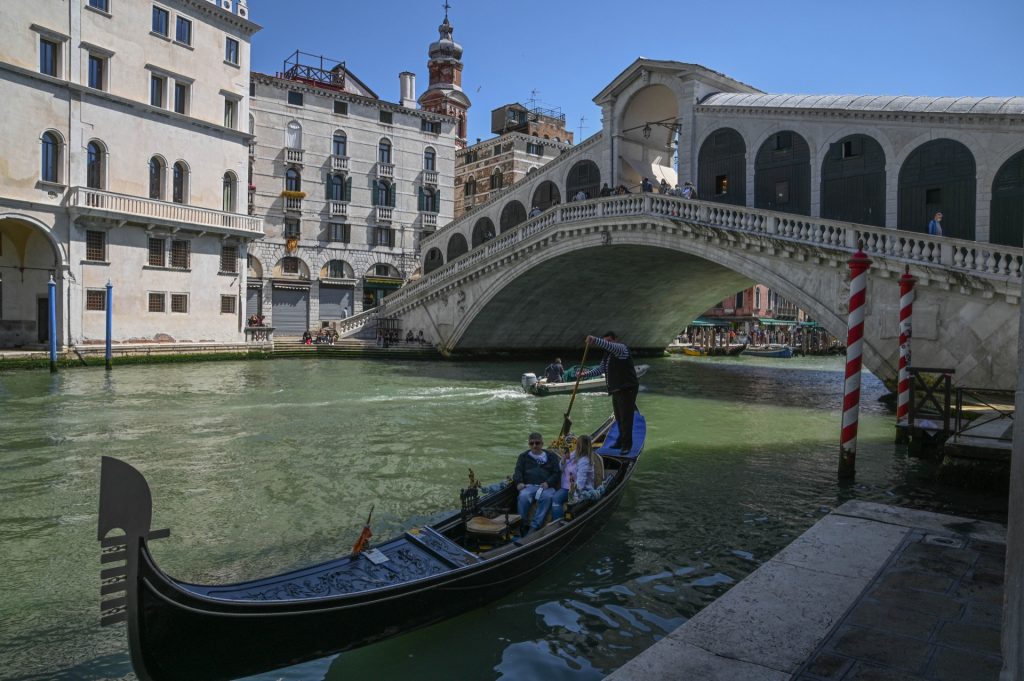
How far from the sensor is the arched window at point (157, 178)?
22266 millimetres

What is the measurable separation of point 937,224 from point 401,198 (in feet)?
81.8

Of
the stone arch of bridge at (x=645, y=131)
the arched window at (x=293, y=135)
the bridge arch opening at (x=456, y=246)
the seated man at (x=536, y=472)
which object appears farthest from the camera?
the bridge arch opening at (x=456, y=246)

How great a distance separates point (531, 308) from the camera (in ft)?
84.4

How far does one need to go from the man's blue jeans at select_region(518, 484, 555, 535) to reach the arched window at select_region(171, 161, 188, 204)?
21.1 meters

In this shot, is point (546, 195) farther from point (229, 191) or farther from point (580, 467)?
point (580, 467)

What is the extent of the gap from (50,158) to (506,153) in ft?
74.5

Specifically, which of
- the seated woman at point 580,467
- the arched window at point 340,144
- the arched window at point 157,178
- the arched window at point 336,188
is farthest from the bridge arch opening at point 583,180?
the seated woman at point 580,467

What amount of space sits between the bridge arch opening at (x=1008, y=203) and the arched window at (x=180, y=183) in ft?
73.3

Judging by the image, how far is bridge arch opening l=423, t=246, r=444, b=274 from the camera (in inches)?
1316

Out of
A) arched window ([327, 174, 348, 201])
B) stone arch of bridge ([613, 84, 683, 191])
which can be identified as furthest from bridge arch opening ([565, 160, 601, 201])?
arched window ([327, 174, 348, 201])

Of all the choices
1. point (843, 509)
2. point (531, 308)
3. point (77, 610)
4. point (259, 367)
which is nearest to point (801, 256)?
point (843, 509)

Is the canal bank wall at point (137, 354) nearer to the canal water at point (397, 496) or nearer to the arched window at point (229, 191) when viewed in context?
the canal water at point (397, 496)

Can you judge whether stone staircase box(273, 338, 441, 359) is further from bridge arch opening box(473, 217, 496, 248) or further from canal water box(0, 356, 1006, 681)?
canal water box(0, 356, 1006, 681)

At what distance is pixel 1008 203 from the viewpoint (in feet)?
46.0
